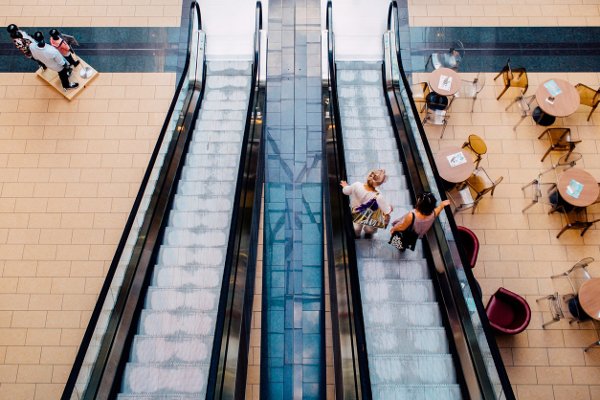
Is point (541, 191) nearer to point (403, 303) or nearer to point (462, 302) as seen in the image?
point (462, 302)

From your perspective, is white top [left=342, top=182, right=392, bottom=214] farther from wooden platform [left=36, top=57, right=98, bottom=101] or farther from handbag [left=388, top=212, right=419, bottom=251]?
wooden platform [left=36, top=57, right=98, bottom=101]

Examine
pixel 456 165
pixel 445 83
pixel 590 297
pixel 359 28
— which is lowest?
pixel 590 297

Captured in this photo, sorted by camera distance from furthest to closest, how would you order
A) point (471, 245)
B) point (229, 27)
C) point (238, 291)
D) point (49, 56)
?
1. point (229, 27)
2. point (49, 56)
3. point (471, 245)
4. point (238, 291)

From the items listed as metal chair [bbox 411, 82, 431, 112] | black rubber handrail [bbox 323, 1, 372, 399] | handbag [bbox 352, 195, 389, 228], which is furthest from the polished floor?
handbag [bbox 352, 195, 389, 228]

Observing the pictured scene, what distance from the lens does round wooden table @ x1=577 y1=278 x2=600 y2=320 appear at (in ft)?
21.8

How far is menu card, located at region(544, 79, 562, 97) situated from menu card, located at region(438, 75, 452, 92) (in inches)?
65.6

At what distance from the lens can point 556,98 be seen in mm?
8156

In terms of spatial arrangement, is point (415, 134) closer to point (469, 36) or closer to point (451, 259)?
point (451, 259)

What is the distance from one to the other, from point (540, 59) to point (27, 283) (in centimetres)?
998

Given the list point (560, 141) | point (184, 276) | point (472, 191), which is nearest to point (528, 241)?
point (472, 191)

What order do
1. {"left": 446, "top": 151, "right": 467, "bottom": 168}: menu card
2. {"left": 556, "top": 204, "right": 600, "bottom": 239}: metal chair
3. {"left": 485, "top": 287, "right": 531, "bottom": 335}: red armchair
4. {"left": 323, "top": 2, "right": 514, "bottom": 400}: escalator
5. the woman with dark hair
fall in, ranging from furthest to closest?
{"left": 446, "top": 151, "right": 467, "bottom": 168}: menu card
{"left": 556, "top": 204, "right": 600, "bottom": 239}: metal chair
{"left": 485, "top": 287, "right": 531, "bottom": 335}: red armchair
the woman with dark hair
{"left": 323, "top": 2, "right": 514, "bottom": 400}: escalator

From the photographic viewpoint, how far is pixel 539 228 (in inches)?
306

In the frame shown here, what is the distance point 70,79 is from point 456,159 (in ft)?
23.3

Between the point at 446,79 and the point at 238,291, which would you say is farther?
the point at 446,79
